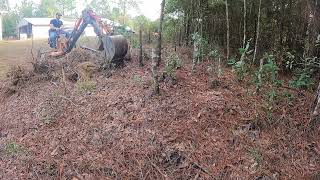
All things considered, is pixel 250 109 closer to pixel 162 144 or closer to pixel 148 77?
pixel 162 144

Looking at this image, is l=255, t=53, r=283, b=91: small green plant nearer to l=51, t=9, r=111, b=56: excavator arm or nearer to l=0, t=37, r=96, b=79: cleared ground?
l=51, t=9, r=111, b=56: excavator arm

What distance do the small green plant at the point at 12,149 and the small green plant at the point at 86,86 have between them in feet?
6.44

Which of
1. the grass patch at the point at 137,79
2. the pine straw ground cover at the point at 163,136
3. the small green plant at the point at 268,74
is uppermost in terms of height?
the small green plant at the point at 268,74

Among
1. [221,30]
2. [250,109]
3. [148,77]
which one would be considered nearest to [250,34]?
[221,30]

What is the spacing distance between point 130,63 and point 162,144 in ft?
13.9

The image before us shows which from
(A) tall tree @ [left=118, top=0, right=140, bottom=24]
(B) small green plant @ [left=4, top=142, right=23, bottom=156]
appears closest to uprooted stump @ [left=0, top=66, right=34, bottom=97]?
(B) small green plant @ [left=4, top=142, right=23, bottom=156]

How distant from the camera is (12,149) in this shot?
597cm

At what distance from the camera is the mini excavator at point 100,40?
8758mm

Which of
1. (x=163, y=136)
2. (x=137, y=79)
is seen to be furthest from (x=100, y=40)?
(x=163, y=136)

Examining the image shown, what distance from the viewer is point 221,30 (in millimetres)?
11500

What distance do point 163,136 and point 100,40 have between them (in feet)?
16.2

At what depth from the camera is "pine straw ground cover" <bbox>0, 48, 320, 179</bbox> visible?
4789 mm

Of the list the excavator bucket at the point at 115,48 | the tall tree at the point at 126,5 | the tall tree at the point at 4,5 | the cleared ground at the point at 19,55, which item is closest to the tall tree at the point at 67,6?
the tall tree at the point at 4,5

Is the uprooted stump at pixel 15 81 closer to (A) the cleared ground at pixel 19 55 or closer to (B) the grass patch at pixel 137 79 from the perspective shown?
(A) the cleared ground at pixel 19 55
